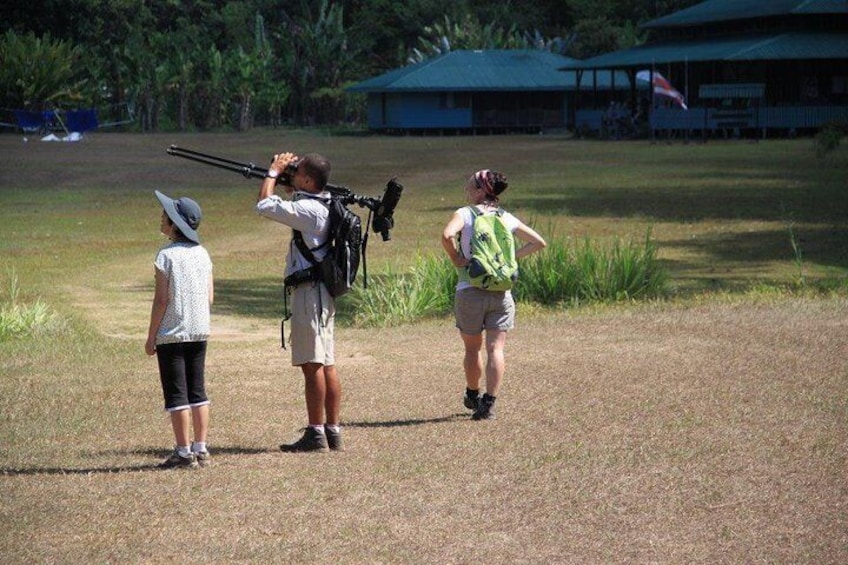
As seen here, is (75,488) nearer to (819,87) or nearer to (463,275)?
(463,275)

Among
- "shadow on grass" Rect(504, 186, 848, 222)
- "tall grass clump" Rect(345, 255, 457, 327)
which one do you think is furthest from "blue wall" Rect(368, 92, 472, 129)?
"tall grass clump" Rect(345, 255, 457, 327)

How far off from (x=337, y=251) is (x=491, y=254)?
1226mm

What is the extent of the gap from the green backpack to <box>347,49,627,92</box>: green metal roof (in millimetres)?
57845

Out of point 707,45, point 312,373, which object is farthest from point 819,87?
point 312,373

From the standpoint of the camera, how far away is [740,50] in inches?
2083

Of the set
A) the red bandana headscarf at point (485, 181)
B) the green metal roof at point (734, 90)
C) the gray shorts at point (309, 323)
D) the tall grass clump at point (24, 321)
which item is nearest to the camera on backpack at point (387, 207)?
the gray shorts at point (309, 323)

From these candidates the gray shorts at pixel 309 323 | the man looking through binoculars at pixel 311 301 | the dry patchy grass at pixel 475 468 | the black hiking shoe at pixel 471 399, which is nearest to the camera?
the dry patchy grass at pixel 475 468

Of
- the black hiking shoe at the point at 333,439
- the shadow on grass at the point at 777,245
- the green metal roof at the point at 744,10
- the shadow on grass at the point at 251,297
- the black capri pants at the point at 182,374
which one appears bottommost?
the shadow on grass at the point at 777,245

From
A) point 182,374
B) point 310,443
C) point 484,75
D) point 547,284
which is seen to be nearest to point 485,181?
point 310,443

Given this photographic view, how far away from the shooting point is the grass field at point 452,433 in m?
6.68

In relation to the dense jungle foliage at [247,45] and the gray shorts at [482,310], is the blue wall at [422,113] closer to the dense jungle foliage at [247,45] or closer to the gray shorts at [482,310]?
the dense jungle foliage at [247,45]

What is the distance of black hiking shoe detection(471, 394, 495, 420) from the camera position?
9.32 meters

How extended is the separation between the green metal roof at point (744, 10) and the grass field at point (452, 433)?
36361mm

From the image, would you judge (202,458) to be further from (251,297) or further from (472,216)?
(251,297)
